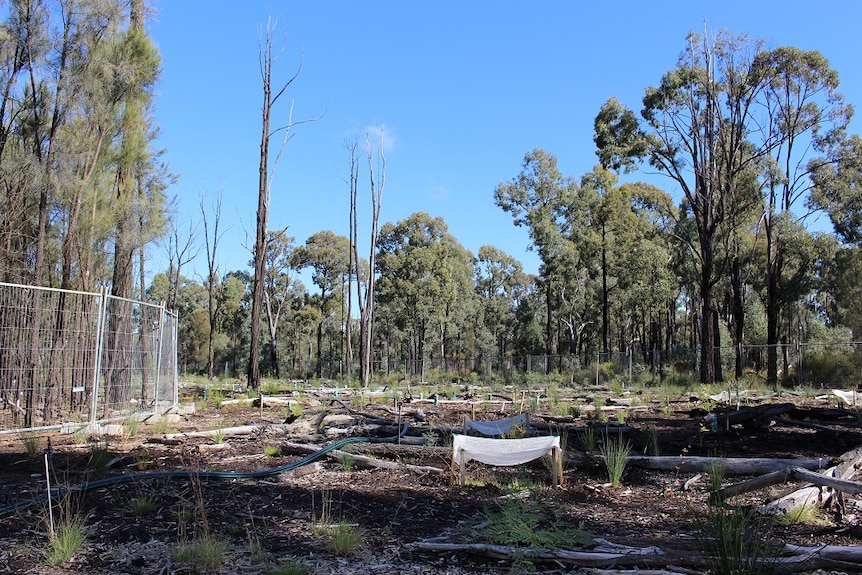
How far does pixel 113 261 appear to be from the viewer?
49.6 ft

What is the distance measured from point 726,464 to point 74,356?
9.72 meters

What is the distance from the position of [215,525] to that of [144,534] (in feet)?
1.58

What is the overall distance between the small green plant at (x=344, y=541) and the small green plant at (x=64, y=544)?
159 centimetres

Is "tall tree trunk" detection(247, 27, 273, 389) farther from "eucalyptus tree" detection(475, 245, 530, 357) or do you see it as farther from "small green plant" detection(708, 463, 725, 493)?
"eucalyptus tree" detection(475, 245, 530, 357)

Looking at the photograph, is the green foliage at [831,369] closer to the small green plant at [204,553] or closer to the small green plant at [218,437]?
the small green plant at [218,437]

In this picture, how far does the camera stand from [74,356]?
33.4 ft

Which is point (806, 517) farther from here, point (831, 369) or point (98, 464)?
point (831, 369)

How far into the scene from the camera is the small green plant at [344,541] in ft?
13.2

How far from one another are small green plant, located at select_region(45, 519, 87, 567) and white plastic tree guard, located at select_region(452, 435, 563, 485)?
130 inches

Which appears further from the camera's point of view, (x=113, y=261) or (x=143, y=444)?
(x=113, y=261)

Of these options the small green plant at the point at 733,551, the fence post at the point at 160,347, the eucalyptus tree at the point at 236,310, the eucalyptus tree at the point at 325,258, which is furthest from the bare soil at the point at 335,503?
the eucalyptus tree at the point at 236,310

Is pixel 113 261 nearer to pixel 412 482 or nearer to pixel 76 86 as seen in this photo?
pixel 76 86

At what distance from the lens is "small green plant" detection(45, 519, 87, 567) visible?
12.4 feet

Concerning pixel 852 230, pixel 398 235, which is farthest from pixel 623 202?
pixel 398 235
